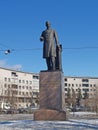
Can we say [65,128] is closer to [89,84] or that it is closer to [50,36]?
[50,36]

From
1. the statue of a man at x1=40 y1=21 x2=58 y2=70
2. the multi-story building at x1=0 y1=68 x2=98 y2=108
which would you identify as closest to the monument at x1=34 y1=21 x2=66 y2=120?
the statue of a man at x1=40 y1=21 x2=58 y2=70

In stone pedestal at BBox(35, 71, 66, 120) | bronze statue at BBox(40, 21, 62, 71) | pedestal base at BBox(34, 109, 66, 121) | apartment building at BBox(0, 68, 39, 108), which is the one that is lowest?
pedestal base at BBox(34, 109, 66, 121)

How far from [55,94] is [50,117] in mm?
1322

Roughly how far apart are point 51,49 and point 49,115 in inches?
155

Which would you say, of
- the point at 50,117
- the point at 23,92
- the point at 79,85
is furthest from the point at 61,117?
the point at 79,85

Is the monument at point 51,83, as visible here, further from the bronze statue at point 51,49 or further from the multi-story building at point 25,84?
the multi-story building at point 25,84

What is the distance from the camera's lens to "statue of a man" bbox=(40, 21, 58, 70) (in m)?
19.5

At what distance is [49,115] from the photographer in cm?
1812

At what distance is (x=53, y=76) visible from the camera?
18.8m

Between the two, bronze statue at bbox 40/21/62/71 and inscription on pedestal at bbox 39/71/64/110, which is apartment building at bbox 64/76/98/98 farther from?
inscription on pedestal at bbox 39/71/64/110

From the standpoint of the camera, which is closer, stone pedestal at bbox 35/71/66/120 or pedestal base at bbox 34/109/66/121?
pedestal base at bbox 34/109/66/121

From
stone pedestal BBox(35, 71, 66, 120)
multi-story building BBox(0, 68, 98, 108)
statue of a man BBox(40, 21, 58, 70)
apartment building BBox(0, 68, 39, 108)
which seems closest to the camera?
stone pedestal BBox(35, 71, 66, 120)

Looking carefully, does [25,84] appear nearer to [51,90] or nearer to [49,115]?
[51,90]

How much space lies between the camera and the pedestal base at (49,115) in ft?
59.1
